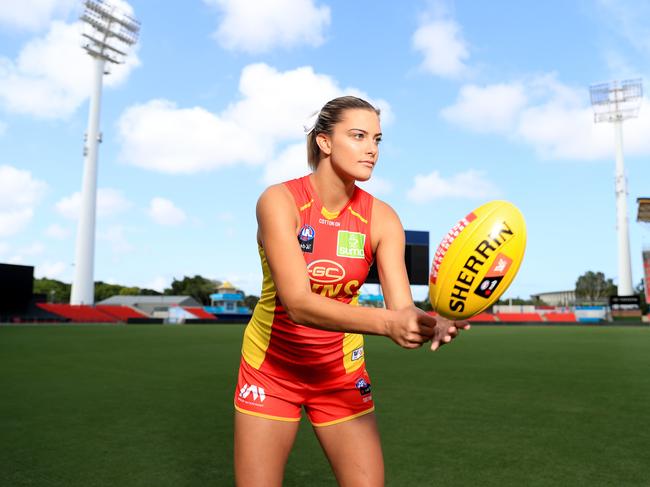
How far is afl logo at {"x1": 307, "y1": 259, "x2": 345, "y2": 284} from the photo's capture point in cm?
284

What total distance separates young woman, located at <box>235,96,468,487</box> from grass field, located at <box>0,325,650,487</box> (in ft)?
7.31

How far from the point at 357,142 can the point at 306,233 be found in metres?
0.52

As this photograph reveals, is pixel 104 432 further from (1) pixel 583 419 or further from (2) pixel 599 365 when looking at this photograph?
(2) pixel 599 365

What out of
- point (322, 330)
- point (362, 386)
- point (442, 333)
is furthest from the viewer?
point (362, 386)

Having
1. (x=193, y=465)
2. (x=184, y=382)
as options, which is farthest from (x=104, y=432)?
(x=184, y=382)

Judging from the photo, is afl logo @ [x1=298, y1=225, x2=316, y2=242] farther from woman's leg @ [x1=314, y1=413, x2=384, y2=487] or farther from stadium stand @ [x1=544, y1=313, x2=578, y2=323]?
stadium stand @ [x1=544, y1=313, x2=578, y2=323]

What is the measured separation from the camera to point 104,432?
6734 mm

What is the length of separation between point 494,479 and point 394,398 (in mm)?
4120

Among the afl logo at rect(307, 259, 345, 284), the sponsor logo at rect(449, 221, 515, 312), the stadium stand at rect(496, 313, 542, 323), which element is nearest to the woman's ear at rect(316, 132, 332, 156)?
the afl logo at rect(307, 259, 345, 284)

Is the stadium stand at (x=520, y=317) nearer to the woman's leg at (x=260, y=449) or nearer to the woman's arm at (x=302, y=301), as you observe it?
the woman's leg at (x=260, y=449)

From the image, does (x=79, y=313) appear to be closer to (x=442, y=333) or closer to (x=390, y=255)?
(x=390, y=255)

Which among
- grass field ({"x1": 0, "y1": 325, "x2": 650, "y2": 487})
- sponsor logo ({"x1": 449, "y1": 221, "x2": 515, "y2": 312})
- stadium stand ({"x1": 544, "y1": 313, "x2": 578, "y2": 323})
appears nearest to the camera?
sponsor logo ({"x1": 449, "y1": 221, "x2": 515, "y2": 312})

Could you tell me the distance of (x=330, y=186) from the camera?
9.73ft

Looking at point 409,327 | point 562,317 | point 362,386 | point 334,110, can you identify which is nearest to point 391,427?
point 362,386
